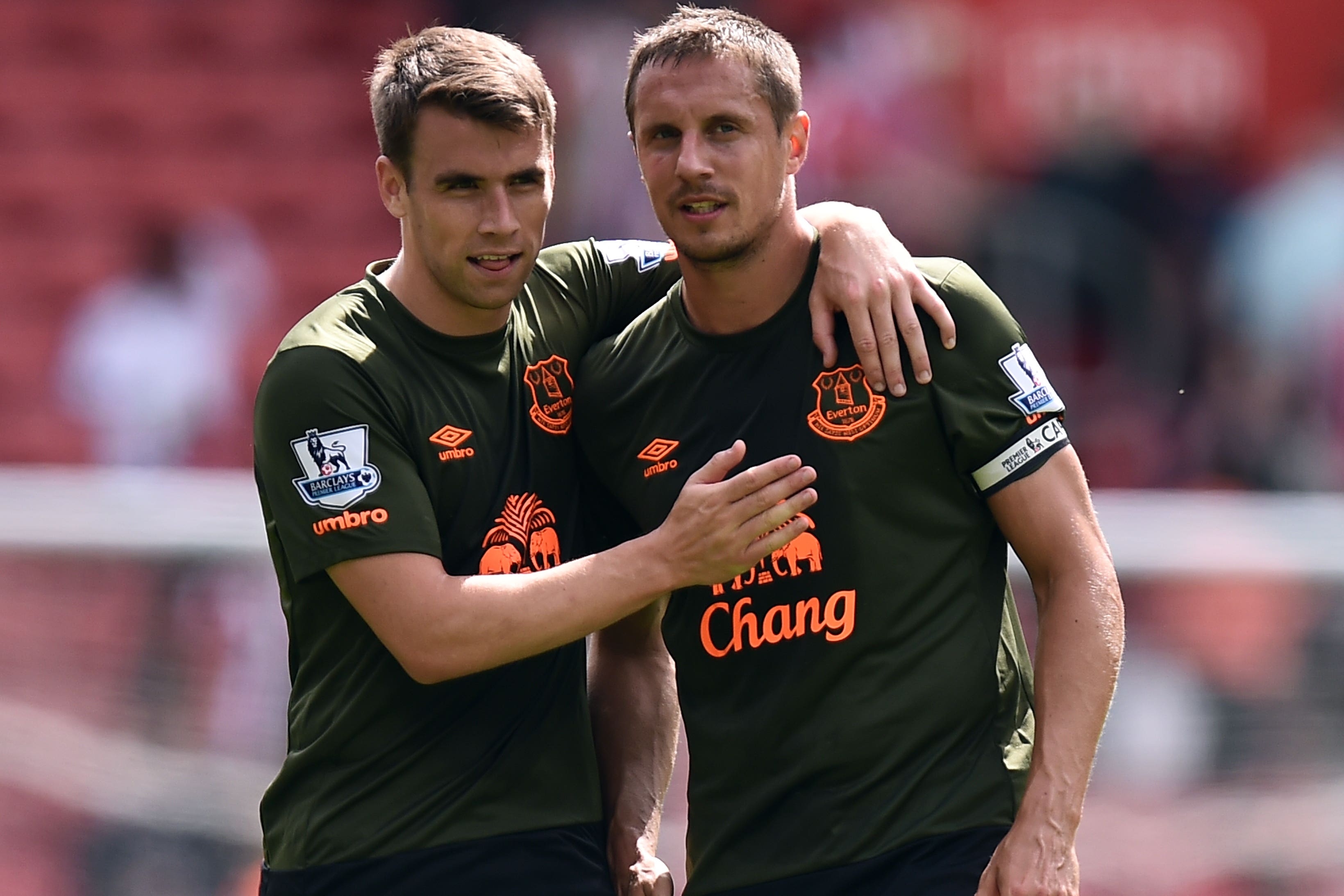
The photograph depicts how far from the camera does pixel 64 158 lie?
1147 centimetres

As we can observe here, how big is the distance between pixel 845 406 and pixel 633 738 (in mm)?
869

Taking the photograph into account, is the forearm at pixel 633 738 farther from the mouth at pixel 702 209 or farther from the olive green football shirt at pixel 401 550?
the mouth at pixel 702 209

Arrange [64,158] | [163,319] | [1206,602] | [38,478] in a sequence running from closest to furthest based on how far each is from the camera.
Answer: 1. [1206,602]
2. [38,478]
3. [163,319]
4. [64,158]

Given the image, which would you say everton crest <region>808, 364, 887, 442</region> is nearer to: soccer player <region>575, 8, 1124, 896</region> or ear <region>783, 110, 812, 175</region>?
soccer player <region>575, 8, 1124, 896</region>

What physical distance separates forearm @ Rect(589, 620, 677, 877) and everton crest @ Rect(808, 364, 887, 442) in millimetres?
748

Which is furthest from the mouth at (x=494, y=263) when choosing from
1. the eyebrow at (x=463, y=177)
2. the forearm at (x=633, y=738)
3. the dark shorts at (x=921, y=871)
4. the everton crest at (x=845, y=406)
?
the dark shorts at (x=921, y=871)

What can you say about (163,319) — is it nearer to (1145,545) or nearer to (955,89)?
(955,89)

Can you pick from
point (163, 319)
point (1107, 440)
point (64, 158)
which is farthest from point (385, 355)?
point (64, 158)

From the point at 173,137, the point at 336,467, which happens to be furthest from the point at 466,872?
the point at 173,137

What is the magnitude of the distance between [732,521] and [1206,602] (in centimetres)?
297

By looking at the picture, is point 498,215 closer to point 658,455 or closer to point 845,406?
point 658,455

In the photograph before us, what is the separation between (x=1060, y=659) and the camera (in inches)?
121

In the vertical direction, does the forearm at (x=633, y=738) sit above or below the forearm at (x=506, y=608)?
below

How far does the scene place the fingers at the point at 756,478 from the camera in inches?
117
